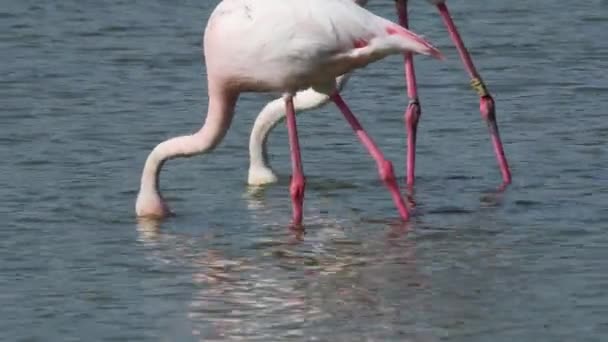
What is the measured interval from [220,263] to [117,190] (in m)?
1.85

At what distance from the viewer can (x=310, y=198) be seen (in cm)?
1107

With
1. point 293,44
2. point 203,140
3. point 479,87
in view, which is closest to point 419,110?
point 479,87

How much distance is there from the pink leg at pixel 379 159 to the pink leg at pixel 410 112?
38.2 inches

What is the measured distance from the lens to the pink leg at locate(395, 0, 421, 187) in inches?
445

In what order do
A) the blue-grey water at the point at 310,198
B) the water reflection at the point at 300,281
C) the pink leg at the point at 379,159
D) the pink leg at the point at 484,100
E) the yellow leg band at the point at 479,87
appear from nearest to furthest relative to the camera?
the water reflection at the point at 300,281
the blue-grey water at the point at 310,198
the pink leg at the point at 379,159
the pink leg at the point at 484,100
the yellow leg band at the point at 479,87

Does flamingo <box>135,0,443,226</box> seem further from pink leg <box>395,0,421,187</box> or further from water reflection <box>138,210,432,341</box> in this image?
pink leg <box>395,0,421,187</box>

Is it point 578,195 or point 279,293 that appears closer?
point 279,293

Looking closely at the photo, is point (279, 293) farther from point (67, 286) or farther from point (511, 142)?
point (511, 142)

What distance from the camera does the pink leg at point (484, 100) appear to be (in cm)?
1130

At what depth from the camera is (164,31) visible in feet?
50.7

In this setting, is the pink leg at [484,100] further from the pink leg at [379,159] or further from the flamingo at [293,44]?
the flamingo at [293,44]

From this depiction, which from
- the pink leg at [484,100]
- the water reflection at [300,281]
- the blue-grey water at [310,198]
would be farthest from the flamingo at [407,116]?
the water reflection at [300,281]

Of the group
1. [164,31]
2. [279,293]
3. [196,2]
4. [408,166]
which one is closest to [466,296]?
[279,293]

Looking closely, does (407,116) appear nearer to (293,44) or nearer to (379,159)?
(379,159)
